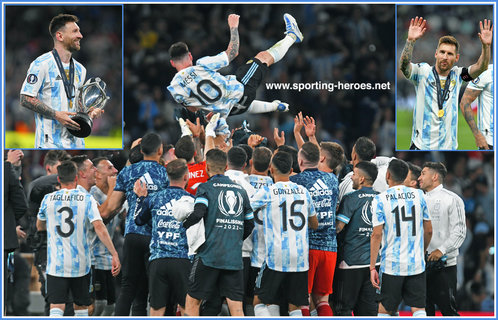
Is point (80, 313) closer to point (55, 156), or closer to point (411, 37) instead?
point (55, 156)

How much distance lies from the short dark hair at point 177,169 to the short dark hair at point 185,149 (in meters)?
0.69

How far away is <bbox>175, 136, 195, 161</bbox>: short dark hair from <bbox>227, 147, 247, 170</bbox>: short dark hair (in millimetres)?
625

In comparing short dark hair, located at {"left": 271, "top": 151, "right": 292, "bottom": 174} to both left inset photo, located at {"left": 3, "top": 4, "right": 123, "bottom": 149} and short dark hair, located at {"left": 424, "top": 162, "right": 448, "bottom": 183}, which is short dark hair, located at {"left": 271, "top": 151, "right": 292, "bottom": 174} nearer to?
short dark hair, located at {"left": 424, "top": 162, "right": 448, "bottom": 183}

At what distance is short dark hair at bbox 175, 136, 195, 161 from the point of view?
29.6 ft

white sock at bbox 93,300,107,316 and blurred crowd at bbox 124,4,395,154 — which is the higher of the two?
blurred crowd at bbox 124,4,395,154

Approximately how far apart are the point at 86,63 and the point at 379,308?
975 centimetres

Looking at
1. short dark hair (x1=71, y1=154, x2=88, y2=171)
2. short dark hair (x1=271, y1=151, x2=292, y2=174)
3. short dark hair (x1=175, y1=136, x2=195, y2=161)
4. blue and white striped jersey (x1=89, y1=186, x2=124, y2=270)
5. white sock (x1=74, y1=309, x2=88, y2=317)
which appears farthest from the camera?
blue and white striped jersey (x1=89, y1=186, x2=124, y2=270)

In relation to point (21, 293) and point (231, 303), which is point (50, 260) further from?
point (21, 293)

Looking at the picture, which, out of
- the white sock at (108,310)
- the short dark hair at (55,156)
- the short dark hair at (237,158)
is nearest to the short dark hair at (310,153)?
the short dark hair at (237,158)

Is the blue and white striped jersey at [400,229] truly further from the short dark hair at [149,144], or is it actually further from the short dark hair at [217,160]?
the short dark hair at [149,144]

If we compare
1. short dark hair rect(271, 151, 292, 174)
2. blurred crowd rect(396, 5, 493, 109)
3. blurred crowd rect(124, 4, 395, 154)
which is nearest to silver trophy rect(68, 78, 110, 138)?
short dark hair rect(271, 151, 292, 174)

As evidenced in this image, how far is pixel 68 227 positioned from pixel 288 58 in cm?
933

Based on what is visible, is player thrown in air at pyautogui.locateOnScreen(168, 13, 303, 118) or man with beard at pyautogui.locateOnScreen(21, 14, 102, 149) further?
player thrown in air at pyautogui.locateOnScreen(168, 13, 303, 118)

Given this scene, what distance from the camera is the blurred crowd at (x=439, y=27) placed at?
55.6 feet
